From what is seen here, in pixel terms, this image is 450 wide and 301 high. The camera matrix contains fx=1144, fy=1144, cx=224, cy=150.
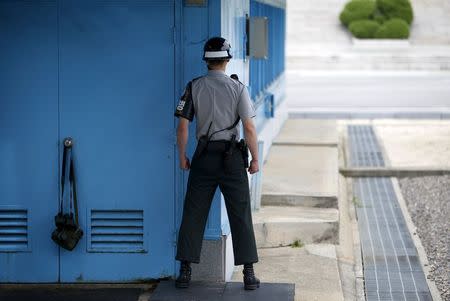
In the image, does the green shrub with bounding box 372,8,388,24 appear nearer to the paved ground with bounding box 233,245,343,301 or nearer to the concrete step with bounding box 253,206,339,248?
the concrete step with bounding box 253,206,339,248

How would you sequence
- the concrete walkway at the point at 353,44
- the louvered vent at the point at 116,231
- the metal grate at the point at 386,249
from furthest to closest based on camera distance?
1. the concrete walkway at the point at 353,44
2. the metal grate at the point at 386,249
3. the louvered vent at the point at 116,231

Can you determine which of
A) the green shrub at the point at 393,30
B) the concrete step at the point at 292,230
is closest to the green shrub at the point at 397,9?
the green shrub at the point at 393,30

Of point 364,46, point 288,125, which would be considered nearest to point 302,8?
point 364,46

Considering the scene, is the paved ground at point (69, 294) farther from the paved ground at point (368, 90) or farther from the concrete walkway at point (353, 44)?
the concrete walkway at point (353, 44)

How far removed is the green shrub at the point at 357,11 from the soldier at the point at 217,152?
4080 centimetres

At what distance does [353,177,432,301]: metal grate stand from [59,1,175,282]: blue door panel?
1899 millimetres

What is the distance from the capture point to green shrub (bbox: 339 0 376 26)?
1891 inches

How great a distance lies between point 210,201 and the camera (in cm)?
799

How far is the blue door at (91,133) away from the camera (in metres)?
8.27

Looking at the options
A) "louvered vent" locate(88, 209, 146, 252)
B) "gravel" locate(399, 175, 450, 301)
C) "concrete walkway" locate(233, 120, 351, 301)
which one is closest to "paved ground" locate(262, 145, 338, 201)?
"concrete walkway" locate(233, 120, 351, 301)

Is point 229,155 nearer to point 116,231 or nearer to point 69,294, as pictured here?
point 116,231

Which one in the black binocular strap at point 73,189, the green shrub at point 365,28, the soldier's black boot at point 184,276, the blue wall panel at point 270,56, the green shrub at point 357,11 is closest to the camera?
the soldier's black boot at point 184,276

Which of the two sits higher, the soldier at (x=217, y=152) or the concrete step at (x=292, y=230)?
the soldier at (x=217, y=152)

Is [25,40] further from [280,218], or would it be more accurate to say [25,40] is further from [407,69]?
[407,69]
